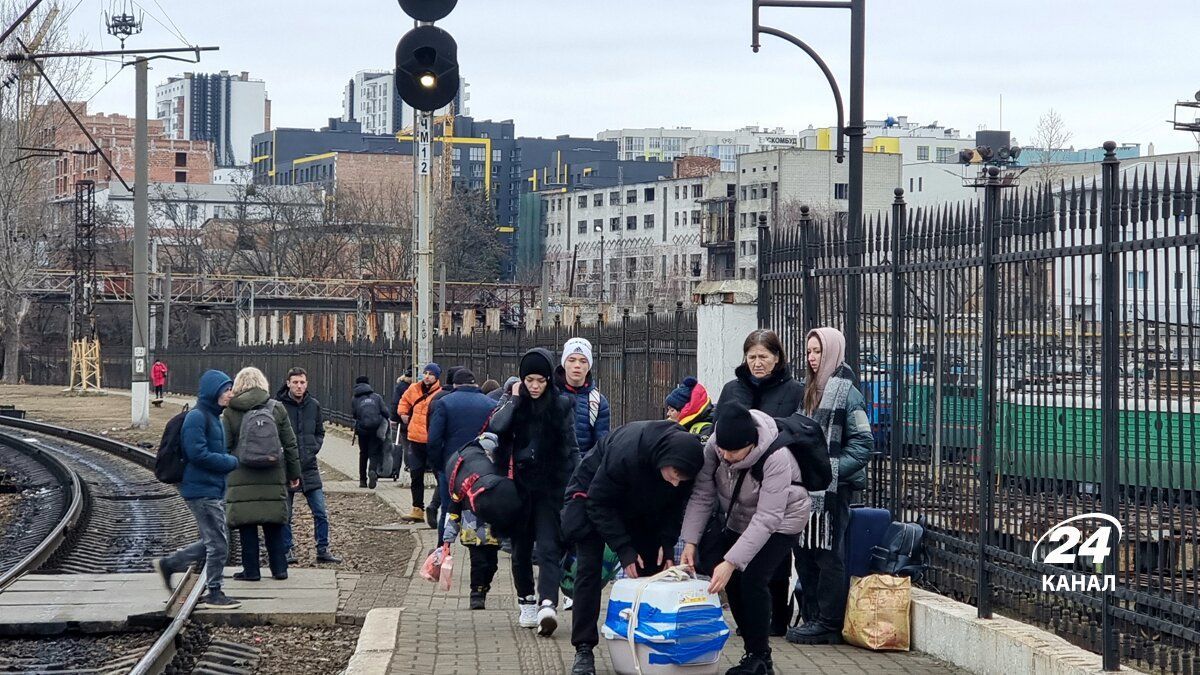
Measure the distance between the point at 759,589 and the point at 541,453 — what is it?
76.7 inches

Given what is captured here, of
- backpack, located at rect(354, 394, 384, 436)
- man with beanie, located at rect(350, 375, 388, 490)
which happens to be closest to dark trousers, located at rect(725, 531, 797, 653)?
man with beanie, located at rect(350, 375, 388, 490)

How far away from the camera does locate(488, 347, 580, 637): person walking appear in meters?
9.88

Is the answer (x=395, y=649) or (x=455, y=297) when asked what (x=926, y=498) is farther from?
(x=455, y=297)

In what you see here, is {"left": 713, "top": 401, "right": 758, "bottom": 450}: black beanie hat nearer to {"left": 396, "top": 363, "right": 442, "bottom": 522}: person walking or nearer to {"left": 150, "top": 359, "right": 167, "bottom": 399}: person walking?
{"left": 396, "top": 363, "right": 442, "bottom": 522}: person walking

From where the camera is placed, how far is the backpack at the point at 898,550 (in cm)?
991

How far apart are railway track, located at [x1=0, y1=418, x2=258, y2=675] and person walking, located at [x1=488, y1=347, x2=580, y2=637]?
73.1 inches

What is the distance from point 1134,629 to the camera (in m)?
7.63

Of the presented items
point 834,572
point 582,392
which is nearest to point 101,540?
point 582,392

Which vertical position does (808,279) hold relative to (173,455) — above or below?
above

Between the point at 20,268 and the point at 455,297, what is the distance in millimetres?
20147

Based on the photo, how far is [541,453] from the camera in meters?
9.97

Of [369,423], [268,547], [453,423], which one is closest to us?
[453,423]

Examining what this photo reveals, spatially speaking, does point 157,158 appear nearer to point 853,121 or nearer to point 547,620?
point 853,121

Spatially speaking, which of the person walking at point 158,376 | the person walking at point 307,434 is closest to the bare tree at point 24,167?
the person walking at point 158,376
